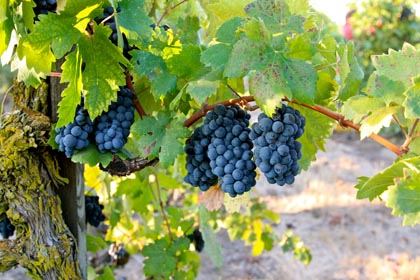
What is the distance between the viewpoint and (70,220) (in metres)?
1.41

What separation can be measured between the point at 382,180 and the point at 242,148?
0.28 meters

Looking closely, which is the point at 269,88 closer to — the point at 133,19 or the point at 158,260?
the point at 133,19

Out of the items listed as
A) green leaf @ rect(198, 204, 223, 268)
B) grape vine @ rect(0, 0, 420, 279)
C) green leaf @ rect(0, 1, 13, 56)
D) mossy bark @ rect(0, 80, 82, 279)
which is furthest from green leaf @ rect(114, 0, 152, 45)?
green leaf @ rect(198, 204, 223, 268)

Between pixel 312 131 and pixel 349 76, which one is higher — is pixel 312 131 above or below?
below

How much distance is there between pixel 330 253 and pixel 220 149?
157 inches

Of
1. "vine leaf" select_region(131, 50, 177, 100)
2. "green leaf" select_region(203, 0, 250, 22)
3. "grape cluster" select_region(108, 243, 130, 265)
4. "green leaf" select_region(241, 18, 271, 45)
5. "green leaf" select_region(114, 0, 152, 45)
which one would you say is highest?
"green leaf" select_region(114, 0, 152, 45)

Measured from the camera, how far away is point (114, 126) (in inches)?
43.6

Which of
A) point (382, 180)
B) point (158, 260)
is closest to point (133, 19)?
point (382, 180)

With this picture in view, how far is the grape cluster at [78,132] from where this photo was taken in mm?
1095

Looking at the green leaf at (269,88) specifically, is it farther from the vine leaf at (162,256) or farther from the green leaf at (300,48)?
the vine leaf at (162,256)

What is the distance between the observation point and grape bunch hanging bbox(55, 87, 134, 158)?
110 centimetres

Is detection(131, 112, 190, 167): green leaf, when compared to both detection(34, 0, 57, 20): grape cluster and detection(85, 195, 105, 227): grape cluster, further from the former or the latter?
detection(85, 195, 105, 227): grape cluster

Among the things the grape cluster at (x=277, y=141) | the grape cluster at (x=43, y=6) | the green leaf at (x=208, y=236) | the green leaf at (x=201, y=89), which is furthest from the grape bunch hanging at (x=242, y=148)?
the green leaf at (x=208, y=236)

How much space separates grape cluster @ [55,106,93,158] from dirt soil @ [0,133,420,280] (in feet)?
9.09
